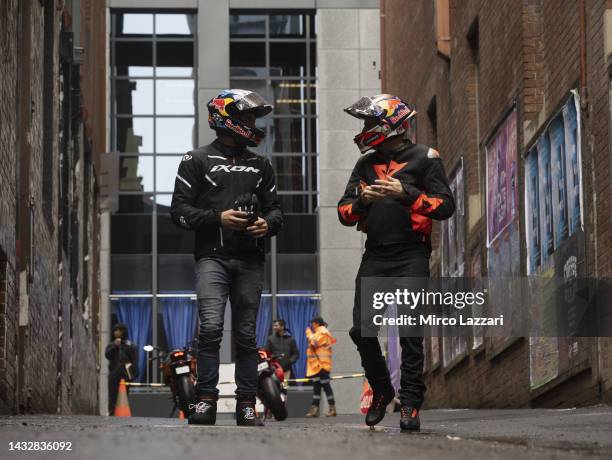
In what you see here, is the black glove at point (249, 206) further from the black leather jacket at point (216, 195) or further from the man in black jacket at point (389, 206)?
the man in black jacket at point (389, 206)

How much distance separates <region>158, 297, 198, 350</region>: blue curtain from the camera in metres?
40.0

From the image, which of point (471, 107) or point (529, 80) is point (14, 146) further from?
point (471, 107)

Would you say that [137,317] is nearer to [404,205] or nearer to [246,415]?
[246,415]

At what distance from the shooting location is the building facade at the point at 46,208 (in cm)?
1474

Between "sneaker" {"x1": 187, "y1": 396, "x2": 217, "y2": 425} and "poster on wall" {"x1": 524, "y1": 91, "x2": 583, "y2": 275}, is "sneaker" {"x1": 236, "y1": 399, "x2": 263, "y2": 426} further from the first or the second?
"poster on wall" {"x1": 524, "y1": 91, "x2": 583, "y2": 275}

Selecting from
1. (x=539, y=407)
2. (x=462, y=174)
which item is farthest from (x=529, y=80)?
(x=462, y=174)

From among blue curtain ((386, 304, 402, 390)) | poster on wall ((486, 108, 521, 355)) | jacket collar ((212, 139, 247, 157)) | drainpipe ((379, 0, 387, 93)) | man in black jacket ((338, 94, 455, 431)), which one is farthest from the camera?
drainpipe ((379, 0, 387, 93))

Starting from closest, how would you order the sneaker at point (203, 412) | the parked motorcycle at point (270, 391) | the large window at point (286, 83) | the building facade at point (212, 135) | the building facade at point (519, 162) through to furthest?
the sneaker at point (203, 412) → the building facade at point (519, 162) → the parked motorcycle at point (270, 391) → the building facade at point (212, 135) → the large window at point (286, 83)

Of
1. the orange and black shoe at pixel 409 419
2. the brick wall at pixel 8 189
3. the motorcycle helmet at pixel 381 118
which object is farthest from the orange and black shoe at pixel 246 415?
the brick wall at pixel 8 189

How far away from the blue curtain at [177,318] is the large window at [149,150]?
3.1 inches

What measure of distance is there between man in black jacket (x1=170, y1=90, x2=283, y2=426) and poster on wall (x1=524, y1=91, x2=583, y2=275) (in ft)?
17.6

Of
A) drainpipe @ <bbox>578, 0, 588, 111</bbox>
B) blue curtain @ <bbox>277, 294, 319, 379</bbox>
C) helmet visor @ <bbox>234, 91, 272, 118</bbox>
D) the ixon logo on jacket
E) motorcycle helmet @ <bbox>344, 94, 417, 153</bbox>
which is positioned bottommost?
blue curtain @ <bbox>277, 294, 319, 379</bbox>

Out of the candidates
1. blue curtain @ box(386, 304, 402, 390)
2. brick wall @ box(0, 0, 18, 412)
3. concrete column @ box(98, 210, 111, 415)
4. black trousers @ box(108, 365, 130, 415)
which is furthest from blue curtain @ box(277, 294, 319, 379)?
brick wall @ box(0, 0, 18, 412)

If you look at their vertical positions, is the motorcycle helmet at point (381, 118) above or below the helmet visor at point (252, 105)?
below
